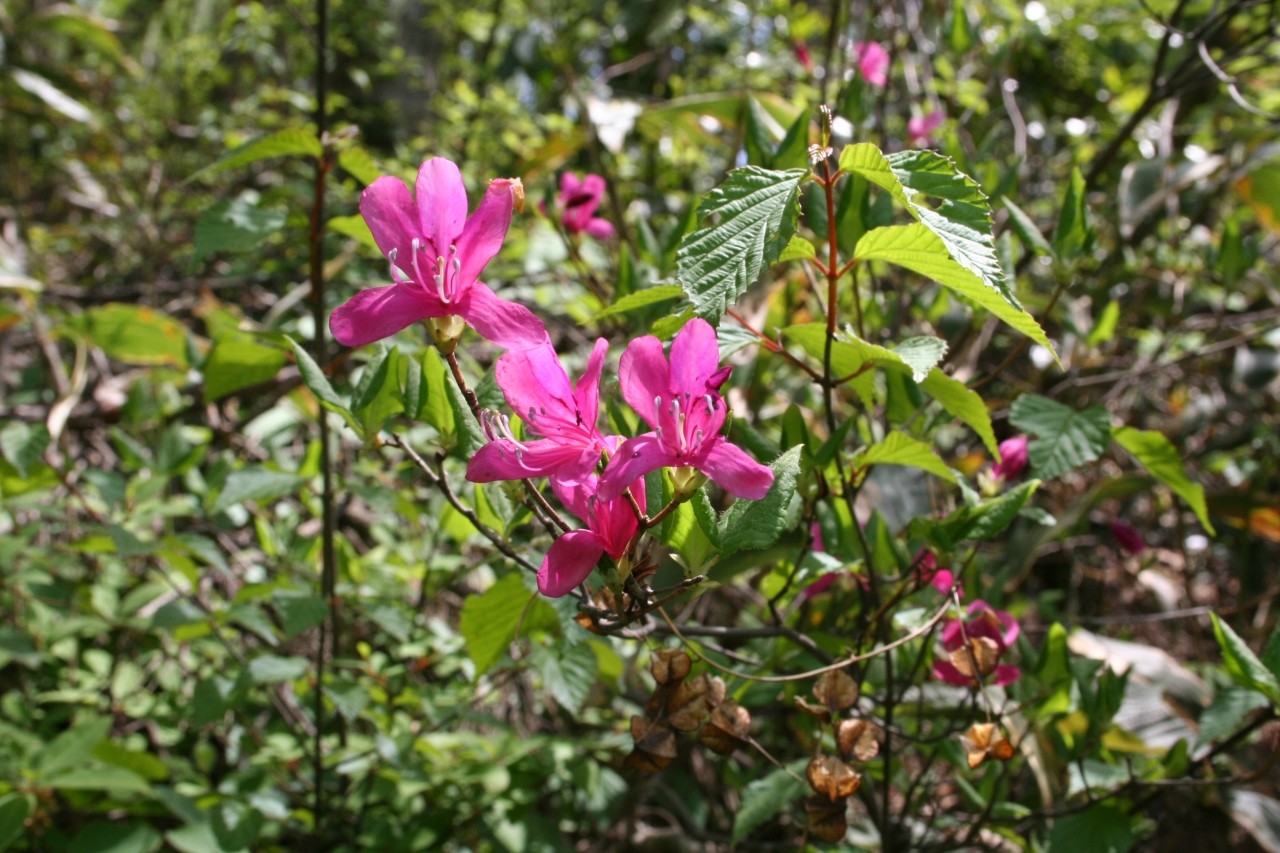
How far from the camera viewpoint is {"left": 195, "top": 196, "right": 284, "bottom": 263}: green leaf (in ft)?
3.18

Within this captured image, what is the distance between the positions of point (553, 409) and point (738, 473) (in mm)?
127

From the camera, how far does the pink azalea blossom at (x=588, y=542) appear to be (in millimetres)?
568

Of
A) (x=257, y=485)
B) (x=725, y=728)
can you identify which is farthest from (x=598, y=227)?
(x=725, y=728)

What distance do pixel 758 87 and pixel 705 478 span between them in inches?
89.3

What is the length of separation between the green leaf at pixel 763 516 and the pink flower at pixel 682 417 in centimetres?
3

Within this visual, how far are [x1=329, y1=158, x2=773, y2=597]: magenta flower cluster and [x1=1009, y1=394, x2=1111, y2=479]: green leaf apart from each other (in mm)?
472

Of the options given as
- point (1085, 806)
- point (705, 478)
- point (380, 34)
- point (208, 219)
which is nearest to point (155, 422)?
point (208, 219)

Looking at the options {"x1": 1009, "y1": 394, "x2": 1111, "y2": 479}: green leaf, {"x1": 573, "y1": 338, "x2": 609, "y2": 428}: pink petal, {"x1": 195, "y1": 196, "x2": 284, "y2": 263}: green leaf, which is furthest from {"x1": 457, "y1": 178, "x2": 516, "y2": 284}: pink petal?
{"x1": 1009, "y1": 394, "x2": 1111, "y2": 479}: green leaf

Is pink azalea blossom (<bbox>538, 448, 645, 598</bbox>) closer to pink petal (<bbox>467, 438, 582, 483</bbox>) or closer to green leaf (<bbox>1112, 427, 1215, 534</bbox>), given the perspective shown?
pink petal (<bbox>467, 438, 582, 483</bbox>)

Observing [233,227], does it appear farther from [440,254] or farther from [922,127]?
[922,127]

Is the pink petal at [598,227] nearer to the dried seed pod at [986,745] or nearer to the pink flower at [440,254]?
the pink flower at [440,254]

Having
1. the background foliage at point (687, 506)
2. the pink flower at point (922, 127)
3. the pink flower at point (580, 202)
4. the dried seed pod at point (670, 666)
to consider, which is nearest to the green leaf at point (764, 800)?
the background foliage at point (687, 506)

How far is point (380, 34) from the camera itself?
333 centimetres

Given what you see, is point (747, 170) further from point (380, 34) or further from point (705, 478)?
point (380, 34)
